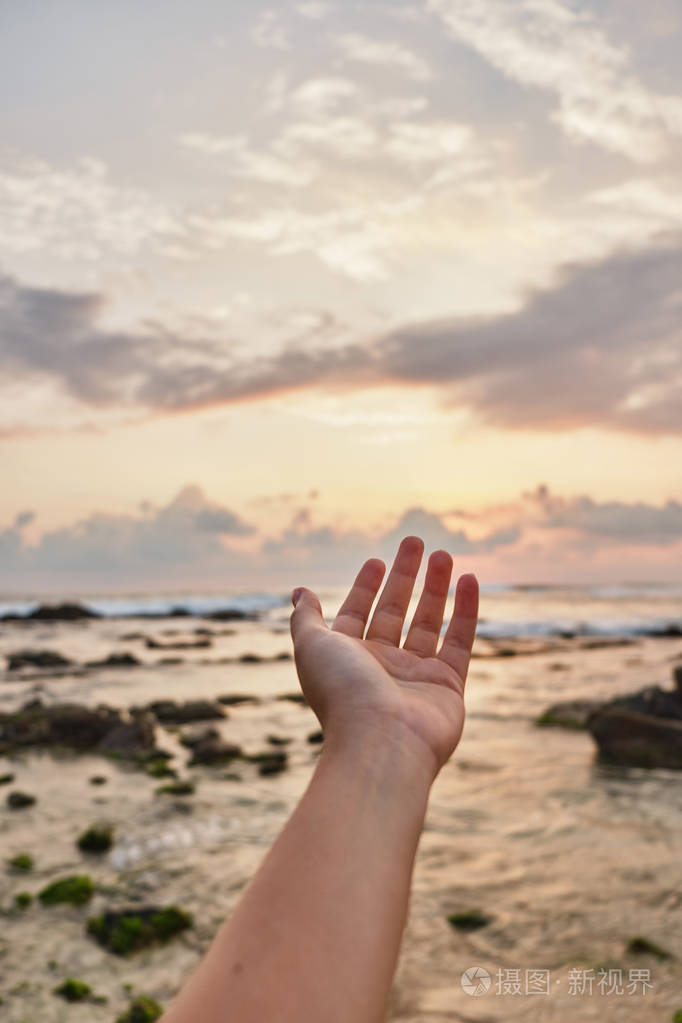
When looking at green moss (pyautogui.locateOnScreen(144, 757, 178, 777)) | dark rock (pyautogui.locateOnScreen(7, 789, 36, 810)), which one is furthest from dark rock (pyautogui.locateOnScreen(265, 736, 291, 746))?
dark rock (pyautogui.locateOnScreen(7, 789, 36, 810))

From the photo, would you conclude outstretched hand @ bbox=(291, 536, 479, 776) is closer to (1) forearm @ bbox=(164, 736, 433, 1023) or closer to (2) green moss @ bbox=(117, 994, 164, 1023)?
(1) forearm @ bbox=(164, 736, 433, 1023)

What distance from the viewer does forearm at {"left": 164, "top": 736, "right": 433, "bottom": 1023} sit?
1763 millimetres

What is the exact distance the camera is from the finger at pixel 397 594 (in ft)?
11.2

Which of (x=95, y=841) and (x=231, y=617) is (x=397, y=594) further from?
(x=231, y=617)

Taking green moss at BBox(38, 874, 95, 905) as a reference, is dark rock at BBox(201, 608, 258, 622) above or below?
below

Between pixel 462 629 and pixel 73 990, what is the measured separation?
457 cm

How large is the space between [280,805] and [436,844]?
8.32 feet

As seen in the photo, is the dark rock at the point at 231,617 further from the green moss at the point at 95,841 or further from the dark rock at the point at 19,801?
the green moss at the point at 95,841

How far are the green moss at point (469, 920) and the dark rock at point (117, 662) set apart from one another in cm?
2192

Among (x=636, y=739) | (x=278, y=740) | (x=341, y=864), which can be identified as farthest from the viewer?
(x=278, y=740)

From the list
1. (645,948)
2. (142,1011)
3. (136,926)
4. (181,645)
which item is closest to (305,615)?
(142,1011)

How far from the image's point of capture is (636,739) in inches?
494

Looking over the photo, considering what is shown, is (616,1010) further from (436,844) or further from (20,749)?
(20,749)

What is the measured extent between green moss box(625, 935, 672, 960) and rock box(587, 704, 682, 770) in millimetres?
6126
